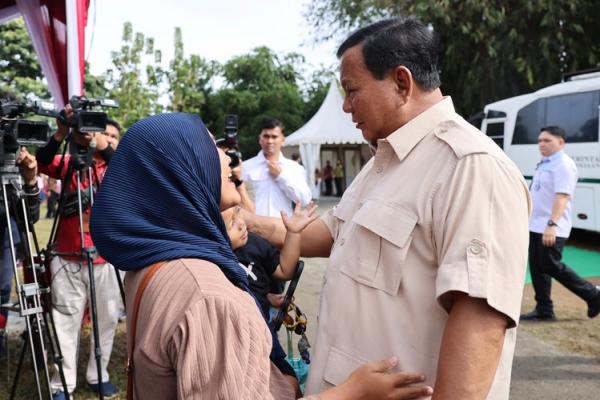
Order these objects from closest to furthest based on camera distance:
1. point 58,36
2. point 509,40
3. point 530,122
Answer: point 58,36, point 530,122, point 509,40

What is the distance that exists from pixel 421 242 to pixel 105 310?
3.02m

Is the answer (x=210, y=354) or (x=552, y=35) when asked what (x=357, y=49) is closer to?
(x=210, y=354)

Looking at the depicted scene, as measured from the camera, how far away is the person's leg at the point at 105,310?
3.73 m

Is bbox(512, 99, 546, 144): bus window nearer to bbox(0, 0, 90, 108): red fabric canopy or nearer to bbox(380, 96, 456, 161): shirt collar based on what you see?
bbox(0, 0, 90, 108): red fabric canopy

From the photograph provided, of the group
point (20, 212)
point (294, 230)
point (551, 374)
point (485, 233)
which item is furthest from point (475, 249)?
point (551, 374)

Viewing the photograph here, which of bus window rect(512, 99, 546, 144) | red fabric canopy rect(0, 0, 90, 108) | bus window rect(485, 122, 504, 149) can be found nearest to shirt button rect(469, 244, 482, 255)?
red fabric canopy rect(0, 0, 90, 108)

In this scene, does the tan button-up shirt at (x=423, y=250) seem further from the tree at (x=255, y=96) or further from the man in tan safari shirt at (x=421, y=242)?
the tree at (x=255, y=96)

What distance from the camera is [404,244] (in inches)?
51.7

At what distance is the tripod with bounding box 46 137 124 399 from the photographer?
10.4 ft

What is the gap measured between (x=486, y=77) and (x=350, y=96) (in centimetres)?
1469

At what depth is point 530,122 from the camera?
1153 cm

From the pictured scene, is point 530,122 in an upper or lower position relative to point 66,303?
upper

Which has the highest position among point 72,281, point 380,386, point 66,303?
point 380,386

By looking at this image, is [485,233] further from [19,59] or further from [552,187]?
[19,59]
